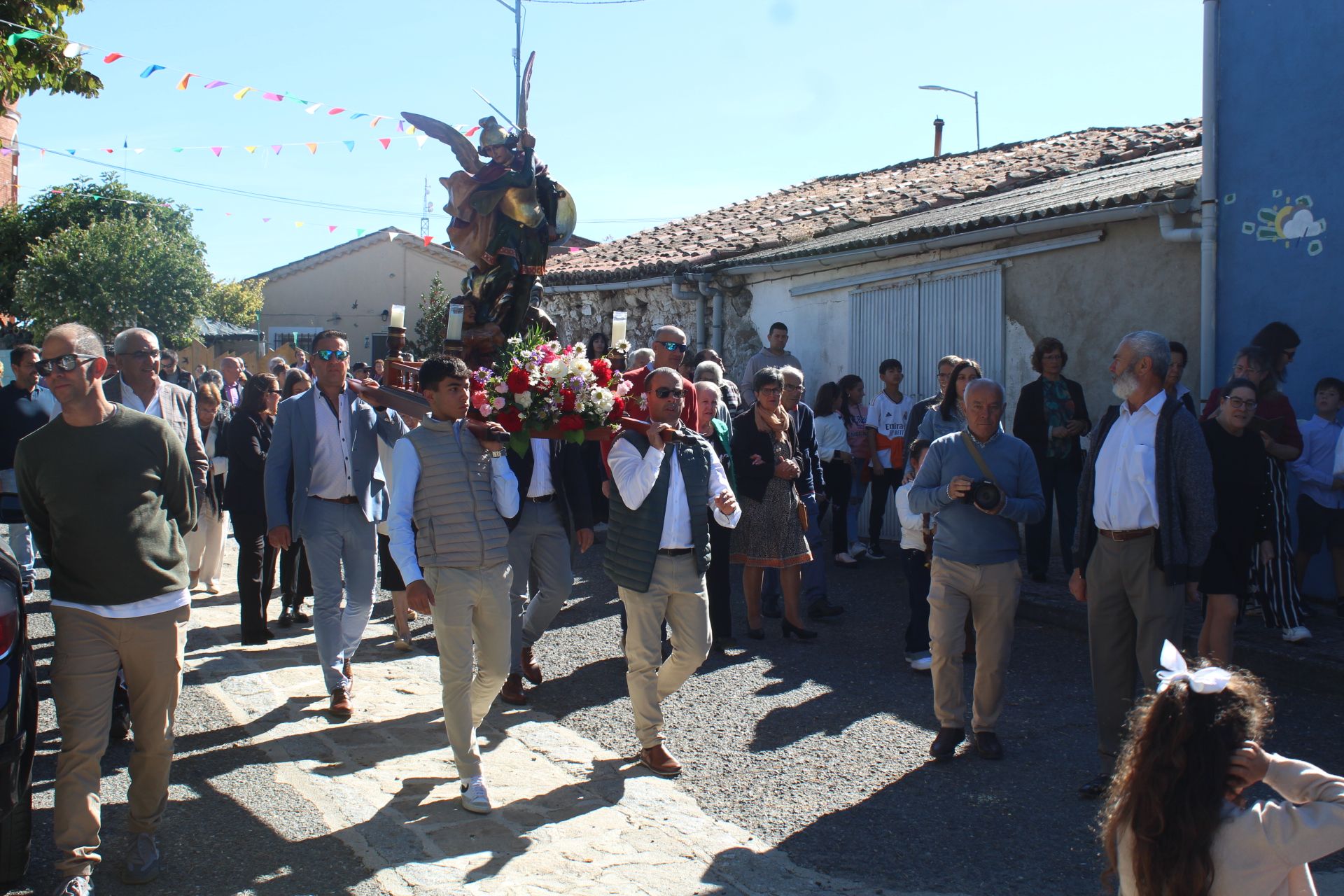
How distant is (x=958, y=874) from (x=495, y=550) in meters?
2.31

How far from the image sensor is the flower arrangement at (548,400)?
5523 mm

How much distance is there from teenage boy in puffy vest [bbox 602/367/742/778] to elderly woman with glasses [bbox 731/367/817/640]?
83.7 inches

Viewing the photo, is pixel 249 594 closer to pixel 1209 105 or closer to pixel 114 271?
pixel 1209 105

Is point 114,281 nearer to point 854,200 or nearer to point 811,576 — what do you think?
point 854,200

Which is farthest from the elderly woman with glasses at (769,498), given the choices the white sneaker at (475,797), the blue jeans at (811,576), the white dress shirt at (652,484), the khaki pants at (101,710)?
the khaki pants at (101,710)

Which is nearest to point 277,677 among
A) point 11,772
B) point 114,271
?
point 11,772

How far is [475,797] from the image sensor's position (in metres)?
4.80

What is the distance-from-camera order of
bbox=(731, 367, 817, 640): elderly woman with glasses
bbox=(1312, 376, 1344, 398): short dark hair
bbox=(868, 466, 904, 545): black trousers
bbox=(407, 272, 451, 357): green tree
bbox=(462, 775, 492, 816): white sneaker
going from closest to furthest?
bbox=(462, 775, 492, 816): white sneaker
bbox=(731, 367, 817, 640): elderly woman with glasses
bbox=(1312, 376, 1344, 398): short dark hair
bbox=(868, 466, 904, 545): black trousers
bbox=(407, 272, 451, 357): green tree

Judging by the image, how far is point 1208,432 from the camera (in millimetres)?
6480

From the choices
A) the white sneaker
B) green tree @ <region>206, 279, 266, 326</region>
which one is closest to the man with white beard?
the white sneaker

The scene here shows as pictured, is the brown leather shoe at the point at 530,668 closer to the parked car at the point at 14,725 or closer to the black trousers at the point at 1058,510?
the parked car at the point at 14,725

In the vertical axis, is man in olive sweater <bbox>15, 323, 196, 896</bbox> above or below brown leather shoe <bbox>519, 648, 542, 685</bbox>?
above

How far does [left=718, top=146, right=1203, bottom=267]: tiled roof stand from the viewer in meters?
9.77

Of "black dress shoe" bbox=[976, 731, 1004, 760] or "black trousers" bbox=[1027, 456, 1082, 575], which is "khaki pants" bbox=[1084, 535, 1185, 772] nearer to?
"black dress shoe" bbox=[976, 731, 1004, 760]
